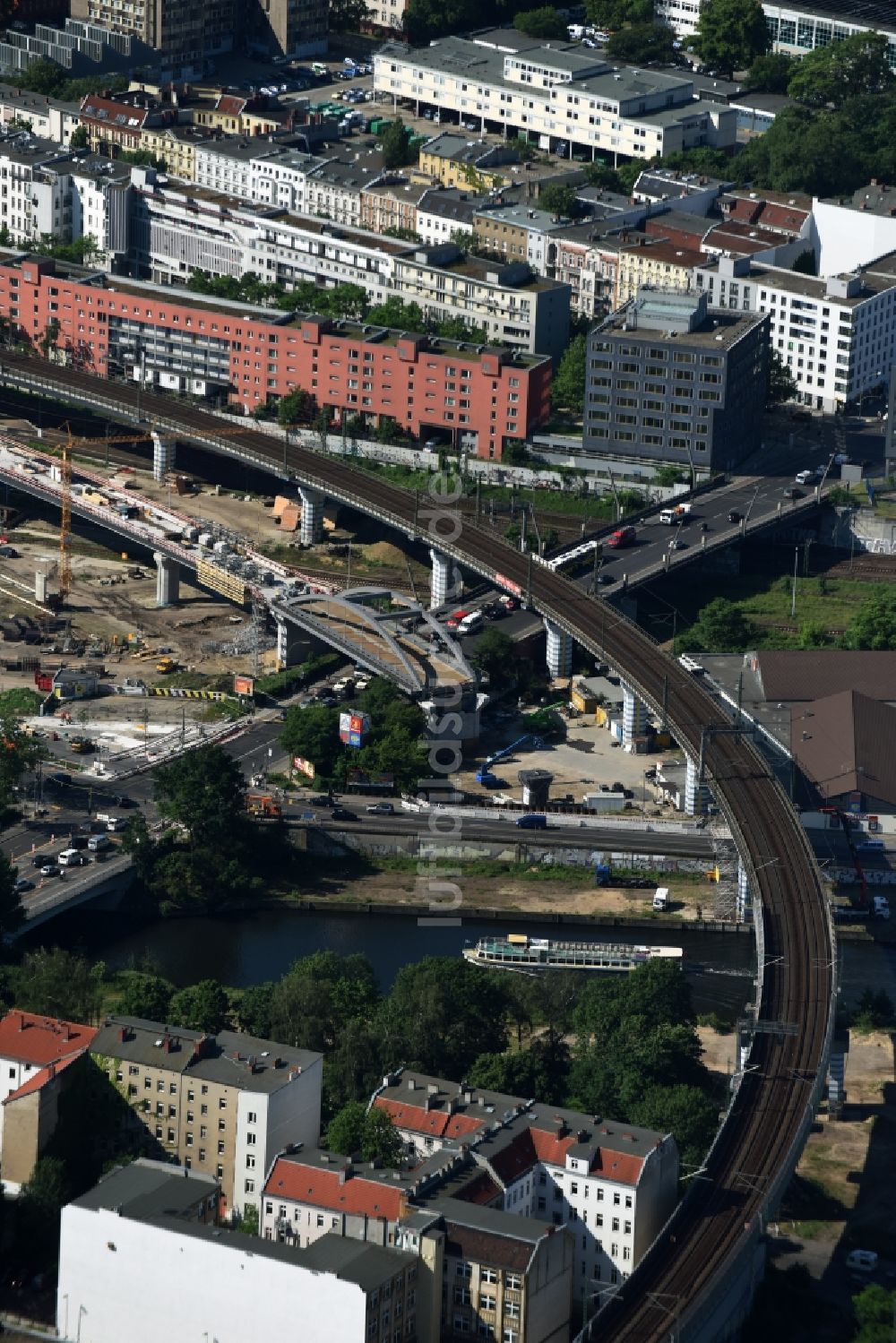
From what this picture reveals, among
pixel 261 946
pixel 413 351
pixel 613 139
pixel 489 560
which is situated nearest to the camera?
pixel 261 946

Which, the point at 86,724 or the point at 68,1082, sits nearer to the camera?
the point at 68,1082

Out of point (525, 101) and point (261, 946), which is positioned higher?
point (525, 101)

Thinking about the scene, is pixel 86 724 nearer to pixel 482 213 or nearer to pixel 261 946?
pixel 261 946

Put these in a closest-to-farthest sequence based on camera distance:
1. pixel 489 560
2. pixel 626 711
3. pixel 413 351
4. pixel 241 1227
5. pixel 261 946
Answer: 1. pixel 241 1227
2. pixel 261 946
3. pixel 626 711
4. pixel 489 560
5. pixel 413 351

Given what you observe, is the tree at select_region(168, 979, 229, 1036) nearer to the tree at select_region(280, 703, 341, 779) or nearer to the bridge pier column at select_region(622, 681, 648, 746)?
the tree at select_region(280, 703, 341, 779)

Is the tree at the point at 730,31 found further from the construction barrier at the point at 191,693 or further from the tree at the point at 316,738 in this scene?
the tree at the point at 316,738

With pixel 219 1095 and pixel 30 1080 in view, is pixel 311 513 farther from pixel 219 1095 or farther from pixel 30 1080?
pixel 219 1095

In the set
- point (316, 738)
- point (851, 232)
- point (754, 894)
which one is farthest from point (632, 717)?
point (851, 232)

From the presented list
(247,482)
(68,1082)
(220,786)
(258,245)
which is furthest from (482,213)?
(68,1082)
